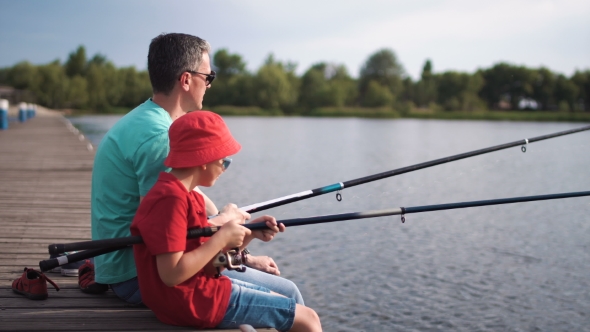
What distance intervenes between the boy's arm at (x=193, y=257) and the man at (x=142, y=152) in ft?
1.54

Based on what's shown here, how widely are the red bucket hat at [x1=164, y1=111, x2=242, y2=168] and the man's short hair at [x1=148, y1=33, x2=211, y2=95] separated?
1.63 feet

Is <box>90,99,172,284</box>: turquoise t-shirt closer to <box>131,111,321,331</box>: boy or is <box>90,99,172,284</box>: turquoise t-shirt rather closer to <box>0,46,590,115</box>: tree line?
<box>131,111,321,331</box>: boy

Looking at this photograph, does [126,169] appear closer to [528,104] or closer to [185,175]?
[185,175]

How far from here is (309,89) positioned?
3391 inches

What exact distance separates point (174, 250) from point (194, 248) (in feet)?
0.79

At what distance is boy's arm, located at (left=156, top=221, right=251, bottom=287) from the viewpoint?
2.23 m

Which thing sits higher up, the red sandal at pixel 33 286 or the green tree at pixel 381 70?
the green tree at pixel 381 70

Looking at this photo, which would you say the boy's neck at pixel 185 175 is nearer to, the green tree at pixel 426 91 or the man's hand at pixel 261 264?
the man's hand at pixel 261 264

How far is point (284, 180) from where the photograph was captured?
13.8 m

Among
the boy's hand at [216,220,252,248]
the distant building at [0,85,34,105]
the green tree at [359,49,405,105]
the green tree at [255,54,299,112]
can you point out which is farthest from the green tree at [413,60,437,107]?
the boy's hand at [216,220,252,248]

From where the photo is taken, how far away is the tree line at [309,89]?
7219cm

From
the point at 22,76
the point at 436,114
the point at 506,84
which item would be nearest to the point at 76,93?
the point at 22,76

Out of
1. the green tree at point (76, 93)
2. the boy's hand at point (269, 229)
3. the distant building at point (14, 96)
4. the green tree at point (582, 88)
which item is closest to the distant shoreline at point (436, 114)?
the green tree at point (76, 93)

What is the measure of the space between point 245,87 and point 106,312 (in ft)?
258
